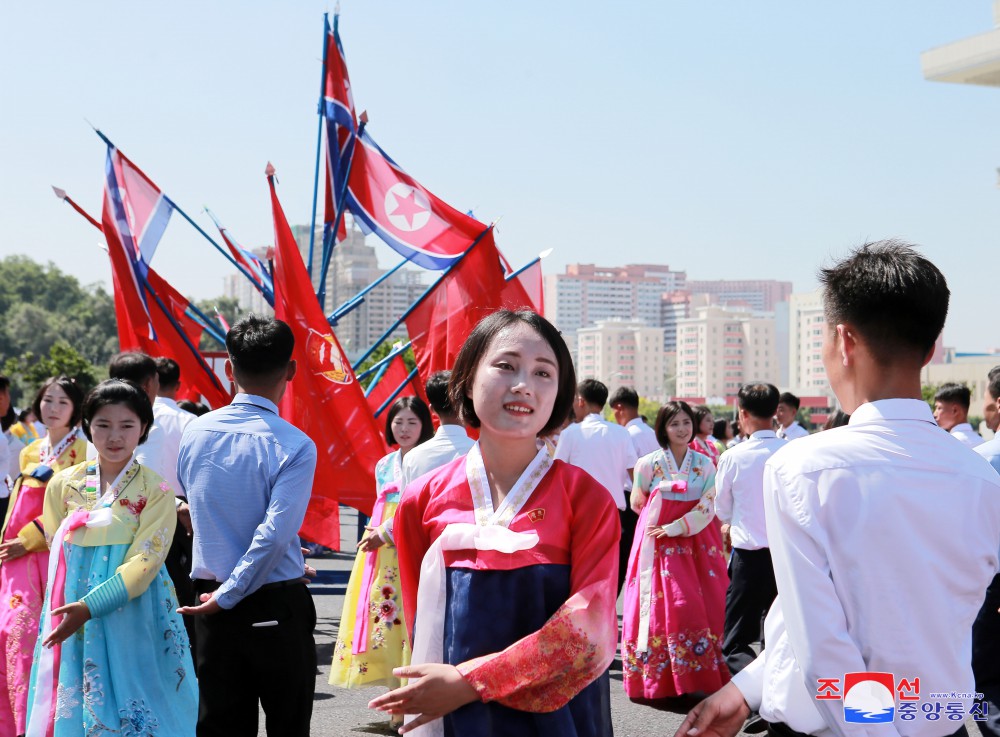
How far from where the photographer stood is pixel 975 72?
50.7 m

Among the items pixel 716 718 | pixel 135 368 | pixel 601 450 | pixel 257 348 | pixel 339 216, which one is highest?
pixel 339 216

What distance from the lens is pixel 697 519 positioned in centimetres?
625

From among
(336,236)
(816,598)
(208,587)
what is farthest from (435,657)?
(336,236)

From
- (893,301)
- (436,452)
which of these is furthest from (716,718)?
(436,452)

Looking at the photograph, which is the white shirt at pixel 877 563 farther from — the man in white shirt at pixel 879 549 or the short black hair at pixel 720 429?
the short black hair at pixel 720 429

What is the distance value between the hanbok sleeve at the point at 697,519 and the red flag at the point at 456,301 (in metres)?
3.03

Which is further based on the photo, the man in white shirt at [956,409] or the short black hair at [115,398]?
the man in white shirt at [956,409]

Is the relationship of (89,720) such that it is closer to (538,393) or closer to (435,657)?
(435,657)

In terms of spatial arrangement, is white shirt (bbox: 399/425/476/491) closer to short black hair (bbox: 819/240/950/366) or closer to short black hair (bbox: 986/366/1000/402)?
short black hair (bbox: 986/366/1000/402)

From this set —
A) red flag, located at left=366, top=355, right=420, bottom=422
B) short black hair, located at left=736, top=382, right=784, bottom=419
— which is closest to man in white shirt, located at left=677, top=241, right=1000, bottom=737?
short black hair, located at left=736, top=382, right=784, bottom=419

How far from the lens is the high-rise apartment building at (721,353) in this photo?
15238 centimetres

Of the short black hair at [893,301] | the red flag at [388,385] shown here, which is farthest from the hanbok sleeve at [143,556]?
the red flag at [388,385]

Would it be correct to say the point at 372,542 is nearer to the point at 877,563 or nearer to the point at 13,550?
the point at 13,550

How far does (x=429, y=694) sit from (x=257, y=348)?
1793mm
